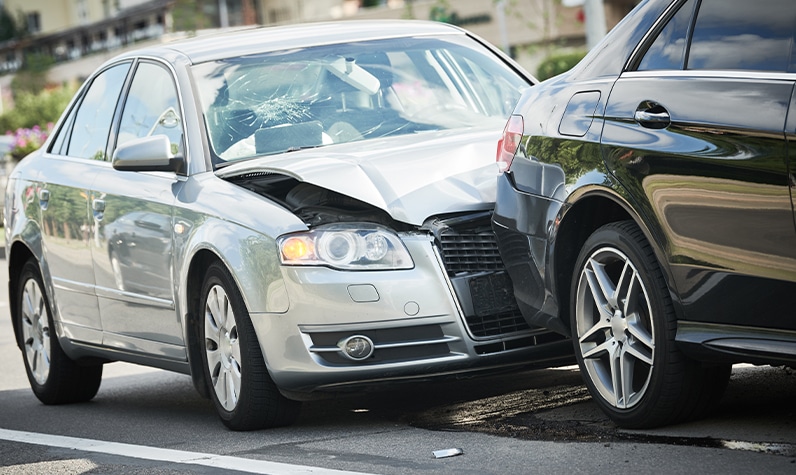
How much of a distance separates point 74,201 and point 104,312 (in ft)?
2.13

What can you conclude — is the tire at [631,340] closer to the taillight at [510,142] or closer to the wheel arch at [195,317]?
the taillight at [510,142]

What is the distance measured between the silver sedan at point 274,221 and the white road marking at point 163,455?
412 mm

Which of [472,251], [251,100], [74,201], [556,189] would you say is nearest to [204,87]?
[251,100]

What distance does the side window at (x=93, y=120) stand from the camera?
7.85 m

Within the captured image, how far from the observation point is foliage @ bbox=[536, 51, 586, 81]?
99.2ft

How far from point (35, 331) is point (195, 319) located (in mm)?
2198

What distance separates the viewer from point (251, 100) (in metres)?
6.94

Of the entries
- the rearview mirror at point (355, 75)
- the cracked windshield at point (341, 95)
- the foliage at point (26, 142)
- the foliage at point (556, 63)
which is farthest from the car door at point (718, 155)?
the foliage at point (556, 63)

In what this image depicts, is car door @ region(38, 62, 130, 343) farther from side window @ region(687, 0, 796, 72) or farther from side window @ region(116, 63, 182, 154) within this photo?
side window @ region(687, 0, 796, 72)

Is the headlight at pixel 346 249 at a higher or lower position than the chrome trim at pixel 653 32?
lower

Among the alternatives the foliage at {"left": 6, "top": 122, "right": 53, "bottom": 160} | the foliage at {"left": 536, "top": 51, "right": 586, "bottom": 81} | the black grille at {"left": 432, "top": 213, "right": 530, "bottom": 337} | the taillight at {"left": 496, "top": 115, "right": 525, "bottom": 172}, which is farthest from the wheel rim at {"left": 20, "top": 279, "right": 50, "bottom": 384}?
the foliage at {"left": 536, "top": 51, "right": 586, "bottom": 81}

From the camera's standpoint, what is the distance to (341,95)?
23.1 ft

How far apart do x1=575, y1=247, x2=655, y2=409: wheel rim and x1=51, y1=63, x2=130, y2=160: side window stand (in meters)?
3.36

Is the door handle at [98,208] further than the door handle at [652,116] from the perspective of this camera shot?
Yes
